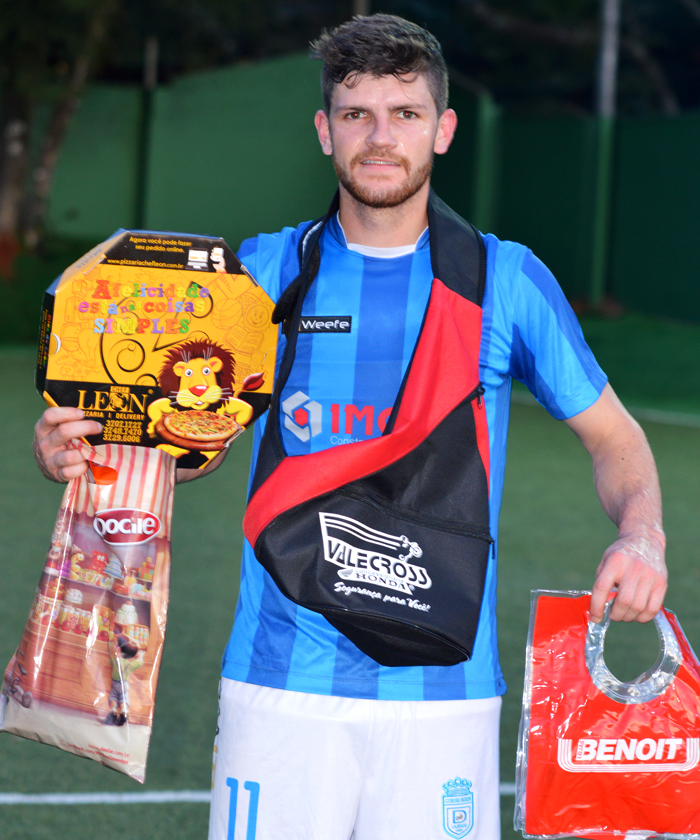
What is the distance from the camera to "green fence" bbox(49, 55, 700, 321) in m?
16.4

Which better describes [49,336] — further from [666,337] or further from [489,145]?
[489,145]

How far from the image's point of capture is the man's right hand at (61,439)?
1986 mm

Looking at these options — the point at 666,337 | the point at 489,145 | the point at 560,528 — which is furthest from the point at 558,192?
the point at 560,528

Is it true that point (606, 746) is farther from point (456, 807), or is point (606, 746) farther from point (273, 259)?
point (273, 259)

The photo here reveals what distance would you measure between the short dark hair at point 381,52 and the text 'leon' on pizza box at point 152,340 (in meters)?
0.45

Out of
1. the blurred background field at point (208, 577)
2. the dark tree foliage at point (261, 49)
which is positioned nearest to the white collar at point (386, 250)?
the blurred background field at point (208, 577)

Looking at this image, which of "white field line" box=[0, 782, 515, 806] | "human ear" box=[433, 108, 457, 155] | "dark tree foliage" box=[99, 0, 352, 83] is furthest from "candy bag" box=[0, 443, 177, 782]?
"dark tree foliage" box=[99, 0, 352, 83]

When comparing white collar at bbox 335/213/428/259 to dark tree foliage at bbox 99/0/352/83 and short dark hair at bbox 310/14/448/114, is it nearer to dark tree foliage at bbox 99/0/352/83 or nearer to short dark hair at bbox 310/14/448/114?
short dark hair at bbox 310/14/448/114

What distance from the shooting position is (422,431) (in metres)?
1.97

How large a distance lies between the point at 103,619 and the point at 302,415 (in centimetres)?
52

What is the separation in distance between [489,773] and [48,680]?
2.70 ft

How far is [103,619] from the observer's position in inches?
80.0

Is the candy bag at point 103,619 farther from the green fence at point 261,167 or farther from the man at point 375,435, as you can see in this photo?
the green fence at point 261,167

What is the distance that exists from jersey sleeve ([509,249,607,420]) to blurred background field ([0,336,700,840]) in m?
2.06
